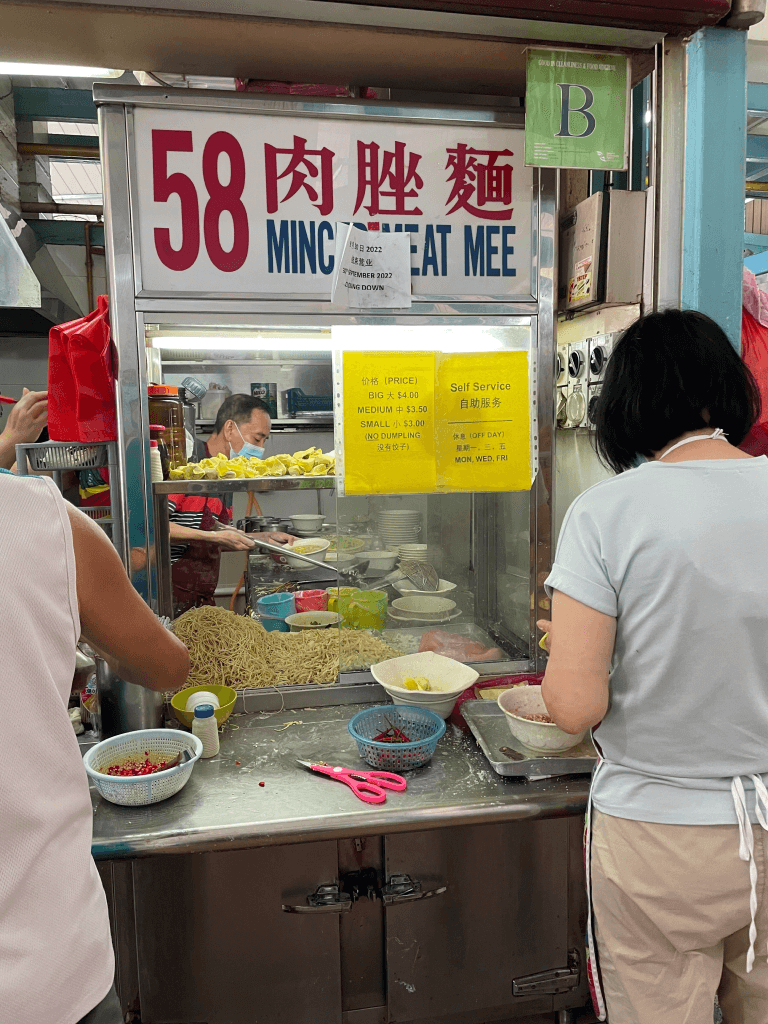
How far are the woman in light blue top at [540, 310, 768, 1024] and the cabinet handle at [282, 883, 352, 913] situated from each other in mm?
730

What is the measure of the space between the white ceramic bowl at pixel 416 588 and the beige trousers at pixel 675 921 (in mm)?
1068

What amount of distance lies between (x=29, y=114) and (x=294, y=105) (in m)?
3.86

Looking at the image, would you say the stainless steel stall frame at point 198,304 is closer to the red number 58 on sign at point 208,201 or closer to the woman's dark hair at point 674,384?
the red number 58 on sign at point 208,201

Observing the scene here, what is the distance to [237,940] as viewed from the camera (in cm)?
181

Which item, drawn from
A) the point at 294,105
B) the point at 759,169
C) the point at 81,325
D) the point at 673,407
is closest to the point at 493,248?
the point at 294,105

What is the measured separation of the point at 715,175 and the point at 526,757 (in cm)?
154

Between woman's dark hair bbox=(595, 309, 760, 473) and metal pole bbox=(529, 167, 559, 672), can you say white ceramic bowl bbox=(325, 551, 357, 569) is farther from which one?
woman's dark hair bbox=(595, 309, 760, 473)

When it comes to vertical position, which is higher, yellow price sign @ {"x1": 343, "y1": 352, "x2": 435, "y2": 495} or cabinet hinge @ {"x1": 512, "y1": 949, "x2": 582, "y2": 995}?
yellow price sign @ {"x1": 343, "y1": 352, "x2": 435, "y2": 495}

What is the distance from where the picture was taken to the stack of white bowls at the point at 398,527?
2.19 m

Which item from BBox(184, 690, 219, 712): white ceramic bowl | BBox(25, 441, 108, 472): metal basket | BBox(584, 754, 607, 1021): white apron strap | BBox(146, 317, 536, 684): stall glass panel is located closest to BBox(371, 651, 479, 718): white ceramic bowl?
BBox(146, 317, 536, 684): stall glass panel

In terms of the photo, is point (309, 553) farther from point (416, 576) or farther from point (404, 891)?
point (404, 891)

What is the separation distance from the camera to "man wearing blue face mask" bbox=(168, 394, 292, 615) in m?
2.44

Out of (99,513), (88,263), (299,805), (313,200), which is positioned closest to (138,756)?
(299,805)

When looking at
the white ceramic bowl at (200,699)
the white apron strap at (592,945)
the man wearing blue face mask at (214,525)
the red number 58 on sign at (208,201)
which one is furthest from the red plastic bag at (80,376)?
the white apron strap at (592,945)
